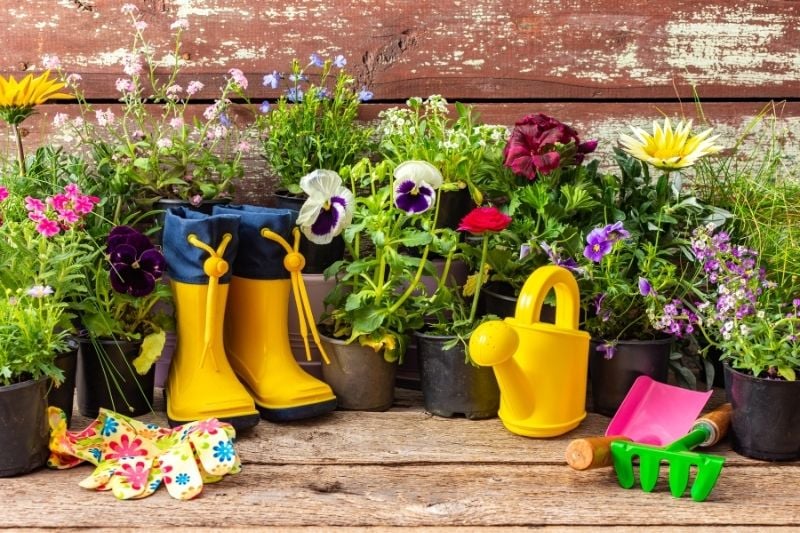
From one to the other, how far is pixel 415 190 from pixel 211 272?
376 mm

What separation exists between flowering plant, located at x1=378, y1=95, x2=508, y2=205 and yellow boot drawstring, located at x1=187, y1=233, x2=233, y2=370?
42 centimetres

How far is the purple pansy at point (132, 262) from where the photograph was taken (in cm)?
144

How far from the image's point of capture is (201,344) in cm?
150

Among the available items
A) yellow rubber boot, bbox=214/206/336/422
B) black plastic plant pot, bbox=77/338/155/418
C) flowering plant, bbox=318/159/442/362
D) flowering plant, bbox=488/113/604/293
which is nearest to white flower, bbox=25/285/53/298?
black plastic plant pot, bbox=77/338/155/418

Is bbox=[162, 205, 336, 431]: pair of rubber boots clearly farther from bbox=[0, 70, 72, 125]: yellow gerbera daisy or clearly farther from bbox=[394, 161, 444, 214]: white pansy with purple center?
bbox=[0, 70, 72, 125]: yellow gerbera daisy

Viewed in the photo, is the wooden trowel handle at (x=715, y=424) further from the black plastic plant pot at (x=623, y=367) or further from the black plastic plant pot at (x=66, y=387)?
the black plastic plant pot at (x=66, y=387)

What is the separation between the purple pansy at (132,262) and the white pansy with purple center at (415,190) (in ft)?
1.38

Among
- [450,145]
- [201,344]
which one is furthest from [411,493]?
[450,145]

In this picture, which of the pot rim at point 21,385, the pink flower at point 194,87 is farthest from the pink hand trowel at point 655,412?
the pink flower at point 194,87

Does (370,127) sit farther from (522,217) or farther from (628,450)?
(628,450)

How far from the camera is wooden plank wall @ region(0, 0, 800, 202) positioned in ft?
6.19

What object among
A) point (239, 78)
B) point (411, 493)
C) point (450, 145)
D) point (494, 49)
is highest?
point (494, 49)

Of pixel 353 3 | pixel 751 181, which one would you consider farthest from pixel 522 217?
pixel 353 3

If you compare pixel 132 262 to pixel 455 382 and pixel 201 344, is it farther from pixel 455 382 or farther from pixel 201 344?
pixel 455 382
